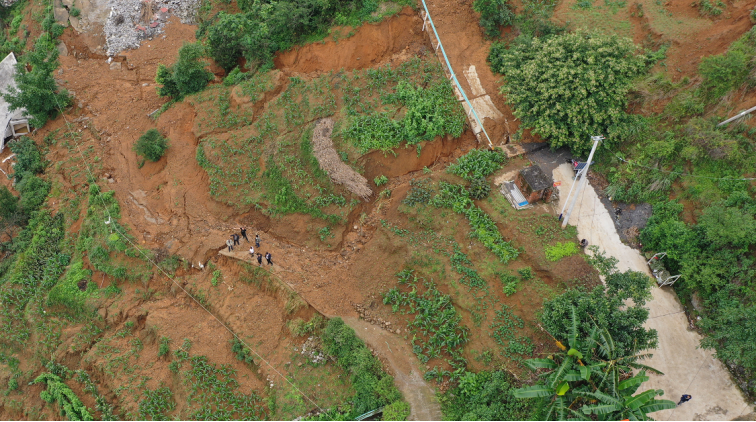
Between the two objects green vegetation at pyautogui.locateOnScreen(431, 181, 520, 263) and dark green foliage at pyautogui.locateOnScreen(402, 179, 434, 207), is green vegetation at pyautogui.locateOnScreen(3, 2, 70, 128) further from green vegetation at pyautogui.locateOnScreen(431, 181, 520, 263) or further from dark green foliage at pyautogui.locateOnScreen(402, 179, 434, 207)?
green vegetation at pyautogui.locateOnScreen(431, 181, 520, 263)

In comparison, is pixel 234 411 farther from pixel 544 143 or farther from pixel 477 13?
pixel 477 13

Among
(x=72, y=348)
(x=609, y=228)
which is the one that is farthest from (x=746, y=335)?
(x=72, y=348)

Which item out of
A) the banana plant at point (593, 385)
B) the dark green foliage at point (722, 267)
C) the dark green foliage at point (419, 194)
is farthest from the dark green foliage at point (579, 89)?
the banana plant at point (593, 385)

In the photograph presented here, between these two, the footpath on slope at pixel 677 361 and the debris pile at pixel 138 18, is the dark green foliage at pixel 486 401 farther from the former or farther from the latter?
the debris pile at pixel 138 18

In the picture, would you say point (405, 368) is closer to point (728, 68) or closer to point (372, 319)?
point (372, 319)

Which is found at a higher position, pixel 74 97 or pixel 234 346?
pixel 74 97
